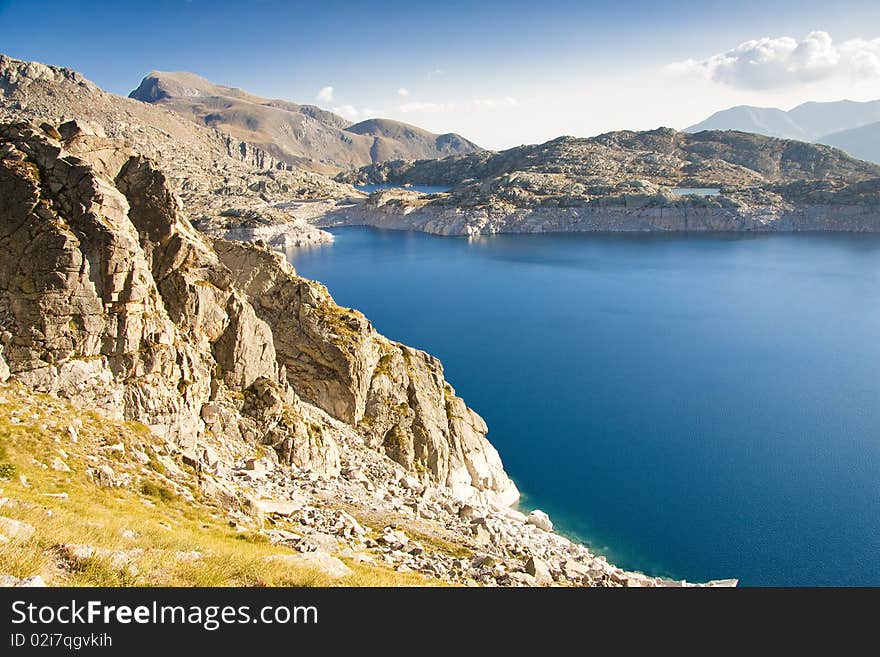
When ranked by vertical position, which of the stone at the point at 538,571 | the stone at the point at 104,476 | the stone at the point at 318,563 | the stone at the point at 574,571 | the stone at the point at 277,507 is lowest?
the stone at the point at 574,571

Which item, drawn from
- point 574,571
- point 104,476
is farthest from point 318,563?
point 574,571

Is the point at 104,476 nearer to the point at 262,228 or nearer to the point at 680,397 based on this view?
the point at 680,397

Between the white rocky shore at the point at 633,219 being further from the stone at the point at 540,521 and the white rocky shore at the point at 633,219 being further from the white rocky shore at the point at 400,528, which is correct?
the white rocky shore at the point at 400,528

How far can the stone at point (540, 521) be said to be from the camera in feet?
90.9

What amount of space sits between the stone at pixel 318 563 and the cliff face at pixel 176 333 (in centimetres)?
790

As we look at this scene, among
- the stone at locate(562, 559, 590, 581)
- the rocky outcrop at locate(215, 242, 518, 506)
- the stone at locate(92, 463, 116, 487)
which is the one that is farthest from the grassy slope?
the rocky outcrop at locate(215, 242, 518, 506)

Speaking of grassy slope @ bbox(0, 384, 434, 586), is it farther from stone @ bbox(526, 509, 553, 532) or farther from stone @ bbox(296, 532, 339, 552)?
stone @ bbox(526, 509, 553, 532)

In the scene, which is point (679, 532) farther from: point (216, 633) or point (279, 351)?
point (216, 633)

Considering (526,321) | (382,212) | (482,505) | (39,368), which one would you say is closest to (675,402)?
(482,505)

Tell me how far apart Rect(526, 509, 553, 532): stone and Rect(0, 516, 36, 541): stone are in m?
22.0

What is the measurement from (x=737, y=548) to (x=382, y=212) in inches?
6559

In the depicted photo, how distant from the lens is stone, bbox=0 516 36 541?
352 inches

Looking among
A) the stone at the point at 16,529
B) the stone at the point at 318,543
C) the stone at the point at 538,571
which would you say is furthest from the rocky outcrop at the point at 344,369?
the stone at the point at 16,529

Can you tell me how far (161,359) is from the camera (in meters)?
18.7
